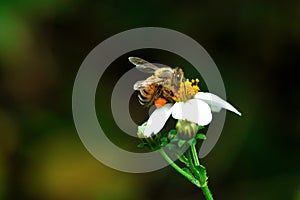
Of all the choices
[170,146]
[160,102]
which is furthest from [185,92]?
[170,146]

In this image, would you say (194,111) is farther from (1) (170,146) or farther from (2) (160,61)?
(2) (160,61)

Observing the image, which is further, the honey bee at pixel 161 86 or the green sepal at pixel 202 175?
the honey bee at pixel 161 86

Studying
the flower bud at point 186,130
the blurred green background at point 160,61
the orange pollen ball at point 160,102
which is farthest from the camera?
the blurred green background at point 160,61

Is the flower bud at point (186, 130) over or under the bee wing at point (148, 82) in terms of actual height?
under

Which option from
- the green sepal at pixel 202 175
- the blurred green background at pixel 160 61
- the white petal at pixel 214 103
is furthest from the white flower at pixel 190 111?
the blurred green background at pixel 160 61

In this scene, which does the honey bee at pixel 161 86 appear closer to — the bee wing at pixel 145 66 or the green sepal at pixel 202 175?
the bee wing at pixel 145 66

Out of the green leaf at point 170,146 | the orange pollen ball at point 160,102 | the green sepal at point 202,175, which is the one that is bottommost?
the green sepal at point 202,175

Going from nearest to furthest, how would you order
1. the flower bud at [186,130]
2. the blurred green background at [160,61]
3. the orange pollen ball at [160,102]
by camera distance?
the flower bud at [186,130]
the orange pollen ball at [160,102]
the blurred green background at [160,61]
